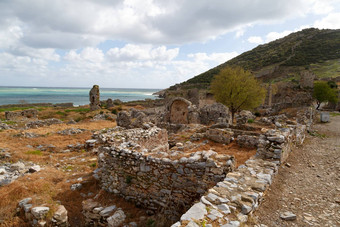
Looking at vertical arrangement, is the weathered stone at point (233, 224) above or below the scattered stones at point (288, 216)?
above

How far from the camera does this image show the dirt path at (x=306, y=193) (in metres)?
3.52

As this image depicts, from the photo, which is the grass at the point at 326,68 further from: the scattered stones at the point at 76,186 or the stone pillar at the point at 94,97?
the scattered stones at the point at 76,186

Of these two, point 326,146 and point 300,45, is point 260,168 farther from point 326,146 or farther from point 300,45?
point 300,45

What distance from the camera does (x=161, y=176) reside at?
516 cm

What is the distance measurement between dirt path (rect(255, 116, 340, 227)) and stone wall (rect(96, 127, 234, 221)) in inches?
49.2

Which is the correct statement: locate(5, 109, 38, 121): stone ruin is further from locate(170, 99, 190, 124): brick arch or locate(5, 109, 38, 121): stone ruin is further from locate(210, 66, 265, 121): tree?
locate(210, 66, 265, 121): tree

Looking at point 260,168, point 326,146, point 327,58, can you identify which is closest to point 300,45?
point 327,58

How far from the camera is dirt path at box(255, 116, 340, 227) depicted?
Answer: 3.52m

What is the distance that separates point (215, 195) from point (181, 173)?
143cm

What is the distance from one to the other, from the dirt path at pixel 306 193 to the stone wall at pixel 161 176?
125 centimetres

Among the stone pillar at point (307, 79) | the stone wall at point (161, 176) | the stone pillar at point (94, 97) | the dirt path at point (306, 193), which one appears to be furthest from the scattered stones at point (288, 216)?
the stone pillar at point (307, 79)

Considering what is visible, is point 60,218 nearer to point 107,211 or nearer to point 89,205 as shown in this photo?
point 89,205

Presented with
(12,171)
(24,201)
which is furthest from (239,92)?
(24,201)

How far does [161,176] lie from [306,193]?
379 centimetres
